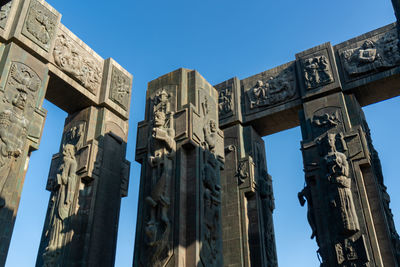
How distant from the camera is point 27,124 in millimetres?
12680

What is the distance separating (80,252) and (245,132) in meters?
8.01

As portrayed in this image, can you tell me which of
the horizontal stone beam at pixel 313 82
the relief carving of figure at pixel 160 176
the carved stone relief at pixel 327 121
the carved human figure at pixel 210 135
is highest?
the horizontal stone beam at pixel 313 82

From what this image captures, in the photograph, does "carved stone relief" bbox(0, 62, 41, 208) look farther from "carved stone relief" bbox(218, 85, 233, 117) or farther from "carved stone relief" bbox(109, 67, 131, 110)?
"carved stone relief" bbox(218, 85, 233, 117)

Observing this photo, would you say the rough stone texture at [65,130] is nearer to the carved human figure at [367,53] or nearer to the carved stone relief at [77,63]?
the carved stone relief at [77,63]

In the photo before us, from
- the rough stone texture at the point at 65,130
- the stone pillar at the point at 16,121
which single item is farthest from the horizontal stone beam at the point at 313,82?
the stone pillar at the point at 16,121

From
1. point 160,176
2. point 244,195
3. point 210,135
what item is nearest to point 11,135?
point 160,176

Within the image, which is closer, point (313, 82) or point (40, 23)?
point (40, 23)

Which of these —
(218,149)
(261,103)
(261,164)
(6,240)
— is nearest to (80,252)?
(6,240)

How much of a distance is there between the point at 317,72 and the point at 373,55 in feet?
6.81

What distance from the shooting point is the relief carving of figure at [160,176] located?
1068cm

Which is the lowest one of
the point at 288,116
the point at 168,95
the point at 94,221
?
the point at 94,221

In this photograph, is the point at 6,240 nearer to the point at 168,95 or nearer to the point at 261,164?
the point at 168,95

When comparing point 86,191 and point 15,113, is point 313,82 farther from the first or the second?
point 15,113

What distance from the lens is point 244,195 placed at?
51.3ft
